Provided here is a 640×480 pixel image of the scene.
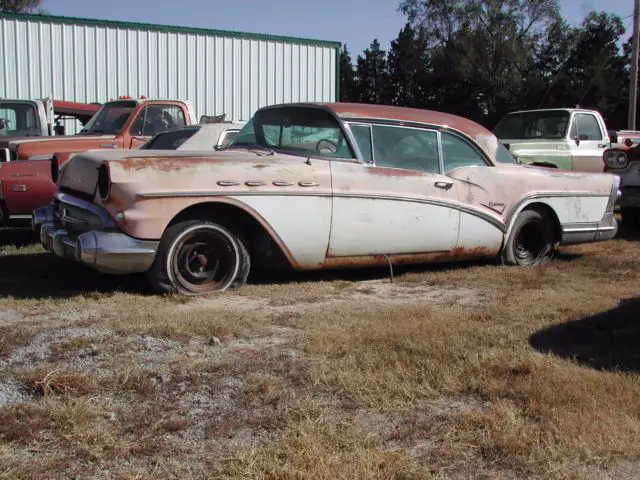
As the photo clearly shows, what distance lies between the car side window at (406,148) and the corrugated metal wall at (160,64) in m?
12.8

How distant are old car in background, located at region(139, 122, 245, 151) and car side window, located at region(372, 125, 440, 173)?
2433 mm

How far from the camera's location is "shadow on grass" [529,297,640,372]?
405 cm

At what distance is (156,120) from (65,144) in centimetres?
142

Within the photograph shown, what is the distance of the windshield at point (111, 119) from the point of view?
983 cm

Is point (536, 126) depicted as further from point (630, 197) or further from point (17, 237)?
point (17, 237)

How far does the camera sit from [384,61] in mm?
43812

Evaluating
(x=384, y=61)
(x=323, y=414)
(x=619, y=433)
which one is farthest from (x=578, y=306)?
(x=384, y=61)

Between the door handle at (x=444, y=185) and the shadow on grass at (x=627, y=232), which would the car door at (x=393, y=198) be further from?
the shadow on grass at (x=627, y=232)

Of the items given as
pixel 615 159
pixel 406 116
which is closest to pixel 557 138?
pixel 615 159

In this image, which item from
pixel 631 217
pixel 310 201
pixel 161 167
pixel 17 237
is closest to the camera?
pixel 161 167

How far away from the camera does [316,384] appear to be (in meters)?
3.56

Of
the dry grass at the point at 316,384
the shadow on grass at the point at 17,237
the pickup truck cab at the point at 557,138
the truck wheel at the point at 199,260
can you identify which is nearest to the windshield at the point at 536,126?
the pickup truck cab at the point at 557,138

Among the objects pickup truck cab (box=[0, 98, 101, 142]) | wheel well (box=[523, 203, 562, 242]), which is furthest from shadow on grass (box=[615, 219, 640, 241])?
pickup truck cab (box=[0, 98, 101, 142])

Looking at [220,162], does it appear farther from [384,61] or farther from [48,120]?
[384,61]
